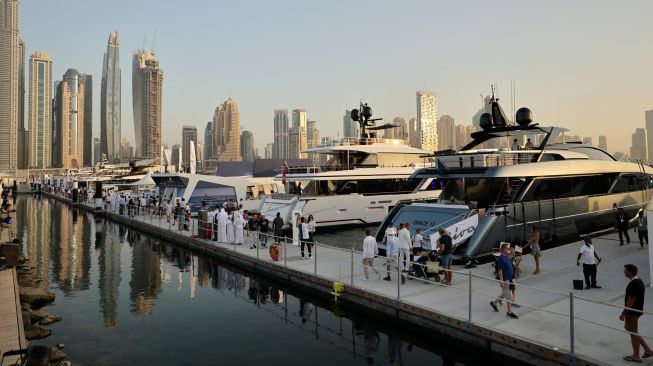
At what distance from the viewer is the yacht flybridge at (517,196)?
49.6 ft

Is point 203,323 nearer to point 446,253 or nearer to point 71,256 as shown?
point 446,253

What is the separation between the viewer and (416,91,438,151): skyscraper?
120 m

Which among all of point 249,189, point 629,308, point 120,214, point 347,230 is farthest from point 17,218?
point 629,308

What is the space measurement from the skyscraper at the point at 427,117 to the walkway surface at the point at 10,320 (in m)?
105

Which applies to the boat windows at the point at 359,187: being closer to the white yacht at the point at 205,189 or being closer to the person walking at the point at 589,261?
the white yacht at the point at 205,189

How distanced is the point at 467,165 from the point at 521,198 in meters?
2.66

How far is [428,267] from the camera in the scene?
12.2 m

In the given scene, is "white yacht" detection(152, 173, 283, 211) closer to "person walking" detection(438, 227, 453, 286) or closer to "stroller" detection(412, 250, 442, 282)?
"stroller" detection(412, 250, 442, 282)

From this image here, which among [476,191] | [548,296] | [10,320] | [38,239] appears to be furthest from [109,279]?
[548,296]

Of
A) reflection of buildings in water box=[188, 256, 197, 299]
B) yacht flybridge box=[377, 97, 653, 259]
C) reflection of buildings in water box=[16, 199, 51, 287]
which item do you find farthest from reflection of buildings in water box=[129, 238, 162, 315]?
yacht flybridge box=[377, 97, 653, 259]

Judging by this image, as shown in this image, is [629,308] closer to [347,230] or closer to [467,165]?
[467,165]

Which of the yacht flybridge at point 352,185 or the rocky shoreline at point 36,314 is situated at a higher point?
the yacht flybridge at point 352,185

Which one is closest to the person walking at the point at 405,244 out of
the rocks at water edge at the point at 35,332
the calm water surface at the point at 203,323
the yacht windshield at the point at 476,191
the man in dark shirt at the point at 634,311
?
the calm water surface at the point at 203,323

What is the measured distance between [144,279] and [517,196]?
47.0 feet
